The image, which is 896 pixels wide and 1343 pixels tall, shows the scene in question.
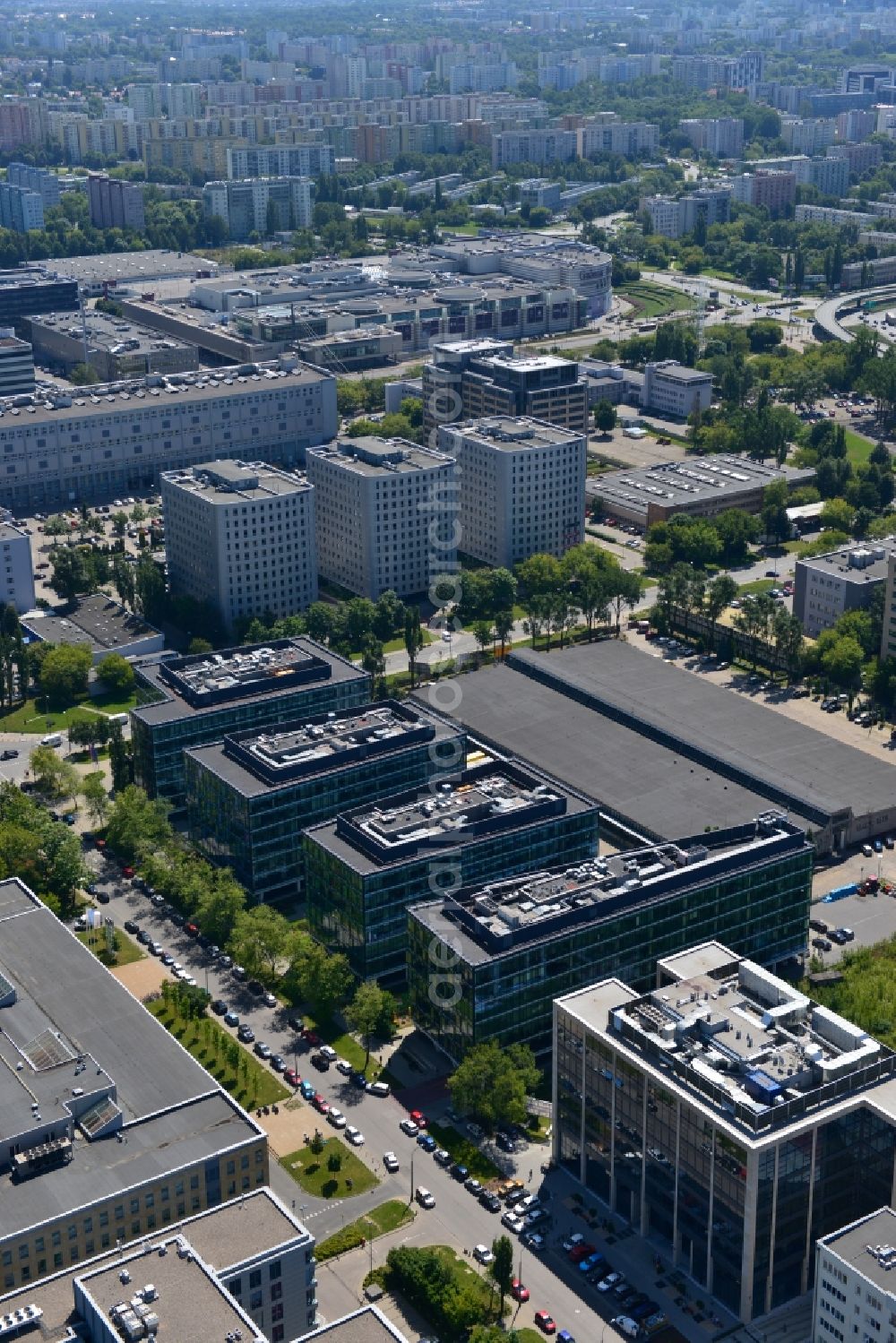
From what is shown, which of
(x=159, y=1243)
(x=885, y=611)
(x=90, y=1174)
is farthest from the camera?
(x=885, y=611)

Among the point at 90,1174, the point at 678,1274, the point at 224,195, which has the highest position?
the point at 224,195

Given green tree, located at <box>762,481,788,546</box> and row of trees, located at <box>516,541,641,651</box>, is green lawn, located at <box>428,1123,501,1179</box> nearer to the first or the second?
row of trees, located at <box>516,541,641,651</box>

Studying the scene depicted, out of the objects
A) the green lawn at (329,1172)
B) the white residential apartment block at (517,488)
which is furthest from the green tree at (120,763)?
the white residential apartment block at (517,488)

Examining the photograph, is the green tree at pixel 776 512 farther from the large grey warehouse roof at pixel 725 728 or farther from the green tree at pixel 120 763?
the green tree at pixel 120 763

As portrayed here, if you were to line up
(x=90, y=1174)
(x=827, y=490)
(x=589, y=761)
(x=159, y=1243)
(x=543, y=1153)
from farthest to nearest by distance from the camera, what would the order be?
(x=827, y=490) → (x=589, y=761) → (x=543, y=1153) → (x=90, y=1174) → (x=159, y=1243)

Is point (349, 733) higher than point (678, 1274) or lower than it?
higher

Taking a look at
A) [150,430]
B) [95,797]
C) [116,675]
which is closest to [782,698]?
[116,675]

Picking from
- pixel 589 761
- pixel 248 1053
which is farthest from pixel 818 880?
pixel 248 1053

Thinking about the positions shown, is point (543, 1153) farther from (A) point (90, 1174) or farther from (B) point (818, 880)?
(B) point (818, 880)

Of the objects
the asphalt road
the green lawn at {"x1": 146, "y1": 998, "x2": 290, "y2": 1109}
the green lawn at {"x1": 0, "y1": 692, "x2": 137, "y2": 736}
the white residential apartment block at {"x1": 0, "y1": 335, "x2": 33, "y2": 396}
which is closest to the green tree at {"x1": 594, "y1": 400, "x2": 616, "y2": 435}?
the white residential apartment block at {"x1": 0, "y1": 335, "x2": 33, "y2": 396}
